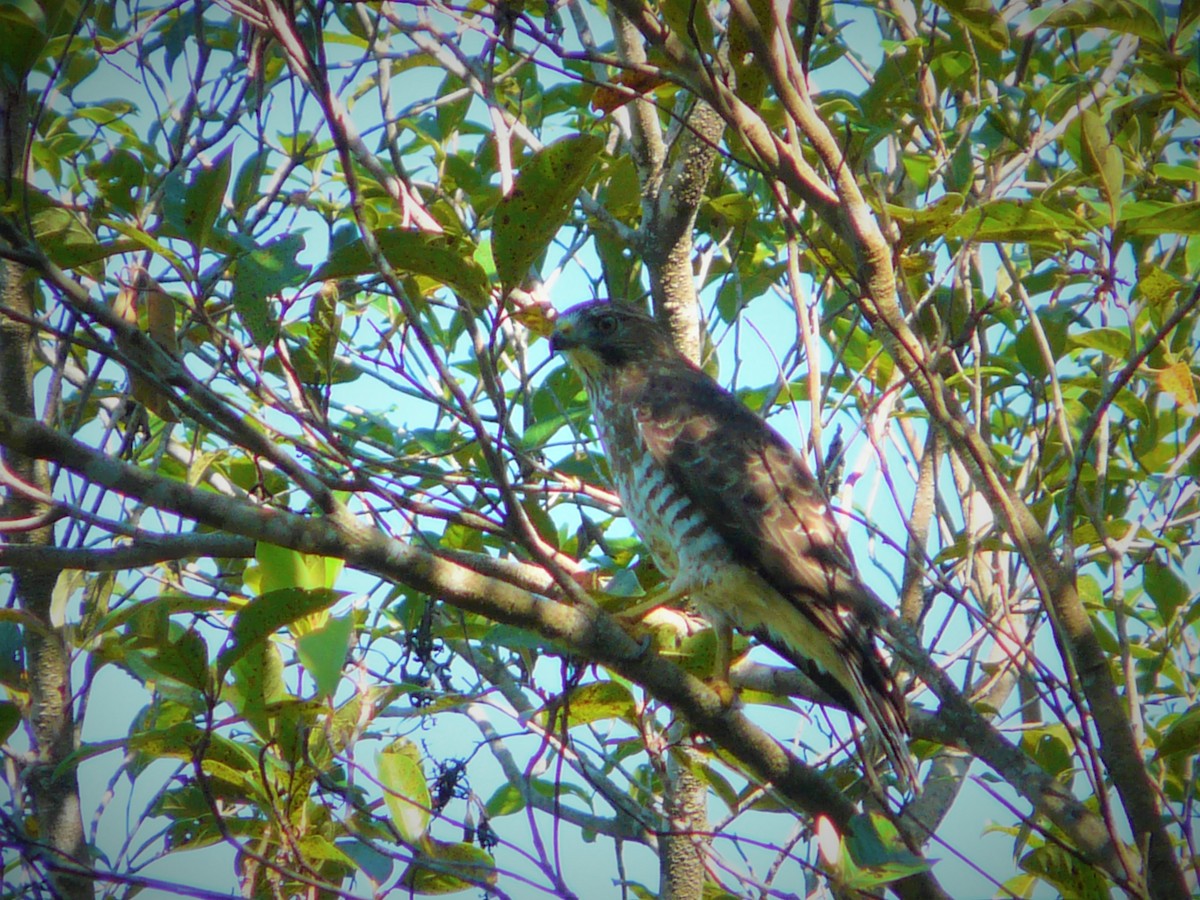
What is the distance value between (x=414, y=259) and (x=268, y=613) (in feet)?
2.83

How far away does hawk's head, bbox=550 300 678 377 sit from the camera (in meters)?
4.37

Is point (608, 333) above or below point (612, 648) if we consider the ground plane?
above

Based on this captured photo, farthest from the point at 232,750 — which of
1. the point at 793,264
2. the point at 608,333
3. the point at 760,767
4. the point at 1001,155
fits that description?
the point at 1001,155

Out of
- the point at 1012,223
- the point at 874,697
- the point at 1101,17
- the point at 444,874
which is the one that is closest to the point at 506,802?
the point at 444,874

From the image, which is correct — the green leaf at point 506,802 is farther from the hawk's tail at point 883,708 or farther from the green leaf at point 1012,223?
the green leaf at point 1012,223

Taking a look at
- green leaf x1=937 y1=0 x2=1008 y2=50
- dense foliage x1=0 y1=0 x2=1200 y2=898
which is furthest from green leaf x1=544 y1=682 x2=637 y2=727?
green leaf x1=937 y1=0 x2=1008 y2=50

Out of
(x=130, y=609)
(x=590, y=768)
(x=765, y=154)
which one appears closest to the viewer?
(x=765, y=154)

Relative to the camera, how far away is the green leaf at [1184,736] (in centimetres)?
251

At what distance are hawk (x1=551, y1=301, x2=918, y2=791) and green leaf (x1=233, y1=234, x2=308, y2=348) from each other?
1.67m

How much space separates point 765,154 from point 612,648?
1.19 metres

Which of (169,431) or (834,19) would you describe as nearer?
(169,431)

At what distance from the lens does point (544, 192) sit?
2.39 m

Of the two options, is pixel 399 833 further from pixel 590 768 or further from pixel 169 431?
pixel 169 431

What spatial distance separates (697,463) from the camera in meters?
3.96
